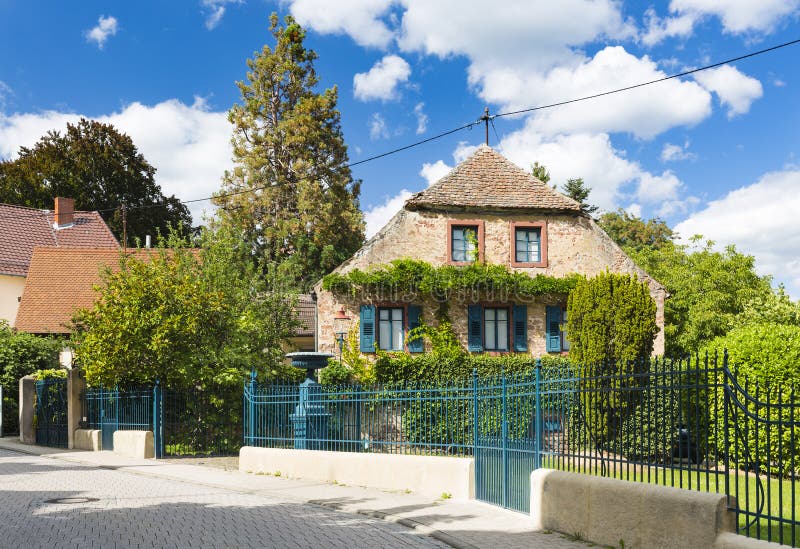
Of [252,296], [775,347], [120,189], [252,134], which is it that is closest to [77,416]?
[252,296]

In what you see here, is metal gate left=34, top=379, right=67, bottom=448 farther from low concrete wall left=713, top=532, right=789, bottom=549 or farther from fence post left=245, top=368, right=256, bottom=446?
low concrete wall left=713, top=532, right=789, bottom=549

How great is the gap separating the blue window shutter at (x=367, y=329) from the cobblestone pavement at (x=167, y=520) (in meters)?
10.5

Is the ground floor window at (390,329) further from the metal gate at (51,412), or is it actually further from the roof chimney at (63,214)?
the roof chimney at (63,214)

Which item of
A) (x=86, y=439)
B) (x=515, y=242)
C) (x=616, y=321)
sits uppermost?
(x=515, y=242)

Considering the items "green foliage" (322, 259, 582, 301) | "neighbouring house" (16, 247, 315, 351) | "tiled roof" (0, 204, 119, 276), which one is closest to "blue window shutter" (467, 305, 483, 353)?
"green foliage" (322, 259, 582, 301)

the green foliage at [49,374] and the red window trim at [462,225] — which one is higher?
the red window trim at [462,225]

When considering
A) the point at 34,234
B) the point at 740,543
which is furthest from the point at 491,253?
the point at 34,234

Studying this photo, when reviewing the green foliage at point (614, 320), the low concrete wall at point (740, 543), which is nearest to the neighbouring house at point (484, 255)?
the green foliage at point (614, 320)

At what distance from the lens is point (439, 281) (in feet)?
81.4

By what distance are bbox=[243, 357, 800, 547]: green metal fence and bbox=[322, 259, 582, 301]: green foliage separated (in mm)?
8625

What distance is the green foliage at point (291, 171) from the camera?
4019cm

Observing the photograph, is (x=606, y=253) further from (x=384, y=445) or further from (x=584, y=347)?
(x=384, y=445)

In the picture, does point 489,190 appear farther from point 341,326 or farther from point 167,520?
point 167,520

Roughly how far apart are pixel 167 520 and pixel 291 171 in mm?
31603
